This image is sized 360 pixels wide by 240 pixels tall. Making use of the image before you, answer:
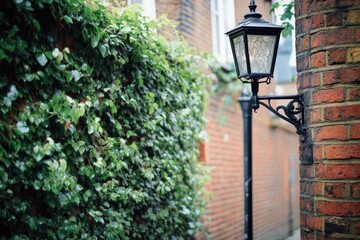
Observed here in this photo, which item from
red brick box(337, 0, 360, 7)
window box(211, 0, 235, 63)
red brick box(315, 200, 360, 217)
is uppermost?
window box(211, 0, 235, 63)

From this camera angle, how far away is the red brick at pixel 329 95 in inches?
98.7

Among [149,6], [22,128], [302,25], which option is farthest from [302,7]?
[149,6]

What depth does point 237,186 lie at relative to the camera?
7.68 meters

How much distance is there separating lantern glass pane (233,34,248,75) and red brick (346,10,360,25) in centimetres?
87

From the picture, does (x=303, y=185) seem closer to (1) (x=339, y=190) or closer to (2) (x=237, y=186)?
(1) (x=339, y=190)

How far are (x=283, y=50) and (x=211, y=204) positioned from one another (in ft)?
37.6

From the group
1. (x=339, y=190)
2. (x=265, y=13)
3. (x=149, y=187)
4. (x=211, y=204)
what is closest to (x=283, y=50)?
(x=265, y=13)

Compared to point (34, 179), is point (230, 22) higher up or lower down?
higher up

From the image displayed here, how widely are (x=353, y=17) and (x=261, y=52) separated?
2.74 feet

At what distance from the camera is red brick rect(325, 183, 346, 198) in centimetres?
247

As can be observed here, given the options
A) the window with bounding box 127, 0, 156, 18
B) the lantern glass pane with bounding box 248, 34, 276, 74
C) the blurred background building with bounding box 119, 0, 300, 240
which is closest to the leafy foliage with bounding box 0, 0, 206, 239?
the window with bounding box 127, 0, 156, 18

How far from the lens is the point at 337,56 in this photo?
253 centimetres

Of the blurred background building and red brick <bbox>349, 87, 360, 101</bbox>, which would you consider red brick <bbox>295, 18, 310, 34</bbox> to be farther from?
the blurred background building

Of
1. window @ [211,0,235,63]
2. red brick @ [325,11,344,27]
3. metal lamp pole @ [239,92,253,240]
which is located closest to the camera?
red brick @ [325,11,344,27]
